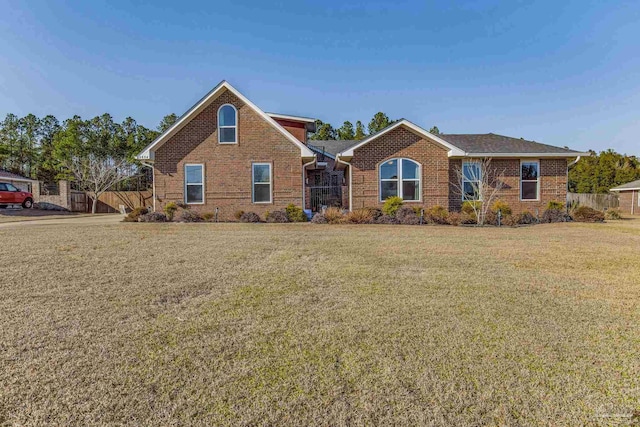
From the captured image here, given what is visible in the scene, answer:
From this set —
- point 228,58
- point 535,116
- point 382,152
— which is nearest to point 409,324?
point 382,152

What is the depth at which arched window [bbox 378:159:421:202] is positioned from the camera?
619 inches

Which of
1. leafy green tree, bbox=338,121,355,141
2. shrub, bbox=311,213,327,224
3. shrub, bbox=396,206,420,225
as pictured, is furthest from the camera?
leafy green tree, bbox=338,121,355,141

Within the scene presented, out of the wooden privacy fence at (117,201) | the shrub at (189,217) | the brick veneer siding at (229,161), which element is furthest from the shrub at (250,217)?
the wooden privacy fence at (117,201)

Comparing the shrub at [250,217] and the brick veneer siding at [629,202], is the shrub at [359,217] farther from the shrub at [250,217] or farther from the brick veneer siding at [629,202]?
the brick veneer siding at [629,202]

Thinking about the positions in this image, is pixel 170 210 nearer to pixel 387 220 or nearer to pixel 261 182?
pixel 261 182

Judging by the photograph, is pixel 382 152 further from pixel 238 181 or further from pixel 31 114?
pixel 31 114

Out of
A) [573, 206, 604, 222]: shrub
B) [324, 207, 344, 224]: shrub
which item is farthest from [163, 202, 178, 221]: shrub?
[573, 206, 604, 222]: shrub

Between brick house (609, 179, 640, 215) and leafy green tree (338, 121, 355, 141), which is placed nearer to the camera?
brick house (609, 179, 640, 215)

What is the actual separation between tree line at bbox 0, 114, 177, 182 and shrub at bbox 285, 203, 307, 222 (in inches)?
1006

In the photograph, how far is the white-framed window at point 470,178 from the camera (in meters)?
15.9

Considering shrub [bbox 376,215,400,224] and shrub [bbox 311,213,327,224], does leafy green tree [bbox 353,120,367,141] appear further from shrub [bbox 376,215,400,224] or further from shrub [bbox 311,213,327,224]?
shrub [bbox 311,213,327,224]

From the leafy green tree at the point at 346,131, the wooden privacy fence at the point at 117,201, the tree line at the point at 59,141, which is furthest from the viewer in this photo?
the leafy green tree at the point at 346,131

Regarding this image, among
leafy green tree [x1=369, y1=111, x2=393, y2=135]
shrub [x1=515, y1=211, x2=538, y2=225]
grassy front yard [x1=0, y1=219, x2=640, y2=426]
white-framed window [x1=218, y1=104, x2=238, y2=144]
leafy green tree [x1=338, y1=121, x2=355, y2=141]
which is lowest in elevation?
grassy front yard [x1=0, y1=219, x2=640, y2=426]

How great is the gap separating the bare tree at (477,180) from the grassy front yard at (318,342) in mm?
9435
